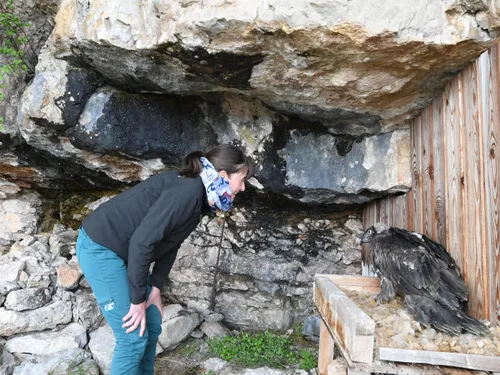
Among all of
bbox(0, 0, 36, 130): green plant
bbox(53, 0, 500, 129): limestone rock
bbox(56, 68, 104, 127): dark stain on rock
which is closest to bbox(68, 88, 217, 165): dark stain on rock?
bbox(56, 68, 104, 127): dark stain on rock

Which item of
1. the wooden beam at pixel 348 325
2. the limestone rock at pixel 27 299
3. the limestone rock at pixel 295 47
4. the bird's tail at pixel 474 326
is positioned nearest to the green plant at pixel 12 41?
the limestone rock at pixel 295 47

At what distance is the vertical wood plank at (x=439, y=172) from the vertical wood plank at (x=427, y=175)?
5 cm

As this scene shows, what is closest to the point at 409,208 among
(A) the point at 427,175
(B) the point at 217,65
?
(A) the point at 427,175

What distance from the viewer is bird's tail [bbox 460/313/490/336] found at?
1.73 meters

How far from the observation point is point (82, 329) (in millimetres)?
3326

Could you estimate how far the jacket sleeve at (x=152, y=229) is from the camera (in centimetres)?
180

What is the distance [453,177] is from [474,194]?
22 cm

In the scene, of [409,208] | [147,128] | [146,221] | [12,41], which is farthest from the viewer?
[12,41]

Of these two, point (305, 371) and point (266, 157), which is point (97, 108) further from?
point (305, 371)

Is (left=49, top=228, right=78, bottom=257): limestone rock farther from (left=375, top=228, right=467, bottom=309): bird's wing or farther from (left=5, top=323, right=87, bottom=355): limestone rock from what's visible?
(left=375, top=228, right=467, bottom=309): bird's wing

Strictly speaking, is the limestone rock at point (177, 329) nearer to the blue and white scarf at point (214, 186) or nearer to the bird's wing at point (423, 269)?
the blue and white scarf at point (214, 186)

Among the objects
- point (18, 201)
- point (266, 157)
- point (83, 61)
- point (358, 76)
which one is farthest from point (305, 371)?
point (18, 201)

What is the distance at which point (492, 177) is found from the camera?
1.83 m

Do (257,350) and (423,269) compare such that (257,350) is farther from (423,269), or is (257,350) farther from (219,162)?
(219,162)
